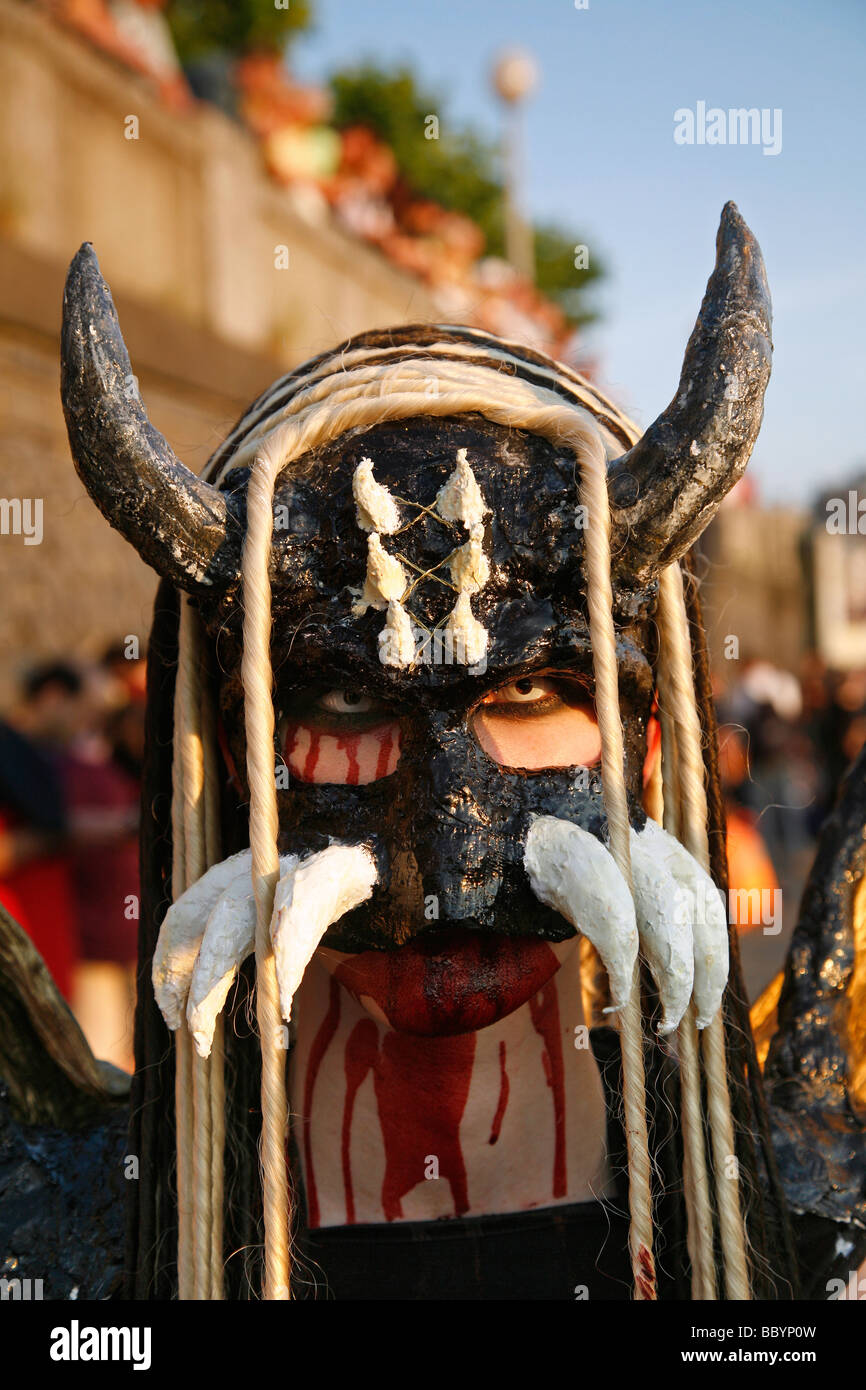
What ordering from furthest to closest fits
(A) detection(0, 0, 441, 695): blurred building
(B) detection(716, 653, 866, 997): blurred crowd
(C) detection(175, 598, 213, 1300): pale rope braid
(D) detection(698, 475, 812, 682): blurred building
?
(D) detection(698, 475, 812, 682): blurred building < (B) detection(716, 653, 866, 997): blurred crowd < (A) detection(0, 0, 441, 695): blurred building < (C) detection(175, 598, 213, 1300): pale rope braid

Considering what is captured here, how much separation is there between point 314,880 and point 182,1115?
1.47 ft

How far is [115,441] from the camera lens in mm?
1242

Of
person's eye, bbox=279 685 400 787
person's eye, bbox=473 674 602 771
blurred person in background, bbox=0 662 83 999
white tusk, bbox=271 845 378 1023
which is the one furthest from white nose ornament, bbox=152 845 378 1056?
blurred person in background, bbox=0 662 83 999

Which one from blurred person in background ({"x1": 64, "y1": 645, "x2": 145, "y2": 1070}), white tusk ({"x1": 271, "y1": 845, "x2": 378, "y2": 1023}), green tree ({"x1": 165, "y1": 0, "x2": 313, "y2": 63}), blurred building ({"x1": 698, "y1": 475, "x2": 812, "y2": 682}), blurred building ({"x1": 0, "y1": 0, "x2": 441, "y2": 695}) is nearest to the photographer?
white tusk ({"x1": 271, "y1": 845, "x2": 378, "y2": 1023})

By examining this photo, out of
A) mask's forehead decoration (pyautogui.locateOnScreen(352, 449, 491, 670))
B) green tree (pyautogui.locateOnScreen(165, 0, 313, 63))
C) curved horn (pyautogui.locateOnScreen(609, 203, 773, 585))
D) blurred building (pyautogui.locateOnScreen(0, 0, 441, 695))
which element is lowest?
mask's forehead decoration (pyautogui.locateOnScreen(352, 449, 491, 670))

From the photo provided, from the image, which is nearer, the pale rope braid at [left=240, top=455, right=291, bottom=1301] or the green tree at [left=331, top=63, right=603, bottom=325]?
the pale rope braid at [left=240, top=455, right=291, bottom=1301]

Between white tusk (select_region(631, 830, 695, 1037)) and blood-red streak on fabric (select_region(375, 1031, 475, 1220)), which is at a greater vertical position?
white tusk (select_region(631, 830, 695, 1037))

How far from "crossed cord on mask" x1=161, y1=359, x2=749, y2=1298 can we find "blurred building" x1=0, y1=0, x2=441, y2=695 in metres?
4.26

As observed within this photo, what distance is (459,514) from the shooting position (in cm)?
129

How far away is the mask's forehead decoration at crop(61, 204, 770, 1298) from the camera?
124cm

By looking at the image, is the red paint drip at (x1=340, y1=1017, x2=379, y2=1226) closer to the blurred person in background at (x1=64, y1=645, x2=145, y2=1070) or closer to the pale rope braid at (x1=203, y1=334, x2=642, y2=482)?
the pale rope braid at (x1=203, y1=334, x2=642, y2=482)

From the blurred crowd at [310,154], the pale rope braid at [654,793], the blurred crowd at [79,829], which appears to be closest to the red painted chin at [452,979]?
the pale rope braid at [654,793]

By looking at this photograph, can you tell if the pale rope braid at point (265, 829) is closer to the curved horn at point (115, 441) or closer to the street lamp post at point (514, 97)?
the curved horn at point (115, 441)

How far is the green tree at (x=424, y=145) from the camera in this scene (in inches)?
762
